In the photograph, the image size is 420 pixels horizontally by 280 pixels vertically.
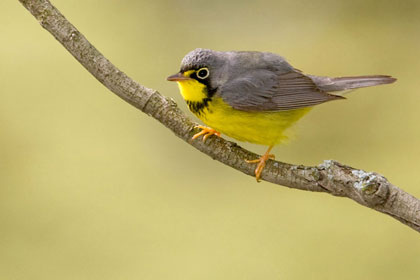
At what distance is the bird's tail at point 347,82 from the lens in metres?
2.03

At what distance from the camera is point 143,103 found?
1744mm

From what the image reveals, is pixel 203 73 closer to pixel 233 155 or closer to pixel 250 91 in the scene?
pixel 250 91

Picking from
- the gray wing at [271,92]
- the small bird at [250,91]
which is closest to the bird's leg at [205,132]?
the small bird at [250,91]

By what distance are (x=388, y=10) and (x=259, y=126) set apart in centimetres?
310

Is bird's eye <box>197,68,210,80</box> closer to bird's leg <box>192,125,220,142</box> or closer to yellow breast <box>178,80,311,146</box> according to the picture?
yellow breast <box>178,80,311,146</box>

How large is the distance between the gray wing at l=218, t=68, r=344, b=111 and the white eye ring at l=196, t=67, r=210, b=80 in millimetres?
69

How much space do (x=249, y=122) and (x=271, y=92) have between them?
149 mm

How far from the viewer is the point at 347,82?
2.13 m

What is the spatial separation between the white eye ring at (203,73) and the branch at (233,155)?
0.64 ft

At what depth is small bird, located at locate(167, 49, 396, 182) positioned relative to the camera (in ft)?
6.50

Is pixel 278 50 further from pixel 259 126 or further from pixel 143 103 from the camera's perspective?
pixel 143 103

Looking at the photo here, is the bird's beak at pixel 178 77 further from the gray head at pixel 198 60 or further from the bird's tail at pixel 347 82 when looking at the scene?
the bird's tail at pixel 347 82

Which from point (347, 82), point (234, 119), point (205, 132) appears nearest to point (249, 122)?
point (234, 119)

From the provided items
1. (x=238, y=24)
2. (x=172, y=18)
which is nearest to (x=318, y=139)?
(x=238, y=24)
